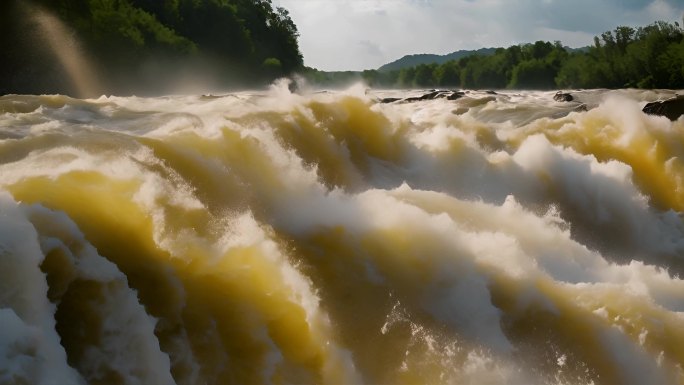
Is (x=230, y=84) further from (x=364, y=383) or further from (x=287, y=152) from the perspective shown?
(x=364, y=383)

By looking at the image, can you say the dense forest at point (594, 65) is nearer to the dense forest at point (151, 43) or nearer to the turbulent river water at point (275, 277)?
the dense forest at point (151, 43)

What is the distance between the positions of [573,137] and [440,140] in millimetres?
4134

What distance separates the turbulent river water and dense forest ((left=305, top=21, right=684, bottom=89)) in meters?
51.1

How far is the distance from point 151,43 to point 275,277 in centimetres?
4082

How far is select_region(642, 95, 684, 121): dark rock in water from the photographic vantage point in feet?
62.0

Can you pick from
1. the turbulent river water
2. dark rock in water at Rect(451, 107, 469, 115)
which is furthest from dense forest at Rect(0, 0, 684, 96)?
the turbulent river water

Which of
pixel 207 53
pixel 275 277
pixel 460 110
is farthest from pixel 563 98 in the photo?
pixel 207 53

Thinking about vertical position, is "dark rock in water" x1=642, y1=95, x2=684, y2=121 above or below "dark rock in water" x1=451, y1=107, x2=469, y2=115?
above

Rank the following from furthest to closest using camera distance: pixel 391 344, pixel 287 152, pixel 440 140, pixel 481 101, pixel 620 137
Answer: pixel 481 101 < pixel 620 137 < pixel 440 140 < pixel 287 152 < pixel 391 344

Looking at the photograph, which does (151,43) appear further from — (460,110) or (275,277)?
(275,277)

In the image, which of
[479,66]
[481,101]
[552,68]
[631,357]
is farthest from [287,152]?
[479,66]

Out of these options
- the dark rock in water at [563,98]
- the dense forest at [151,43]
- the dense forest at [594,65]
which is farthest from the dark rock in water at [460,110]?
the dense forest at [594,65]

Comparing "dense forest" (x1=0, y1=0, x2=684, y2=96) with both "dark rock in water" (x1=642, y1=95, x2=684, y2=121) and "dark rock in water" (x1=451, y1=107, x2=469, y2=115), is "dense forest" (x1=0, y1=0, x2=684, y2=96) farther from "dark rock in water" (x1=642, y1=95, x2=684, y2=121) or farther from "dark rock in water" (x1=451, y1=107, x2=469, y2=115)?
"dark rock in water" (x1=642, y1=95, x2=684, y2=121)

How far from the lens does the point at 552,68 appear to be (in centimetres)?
8531
